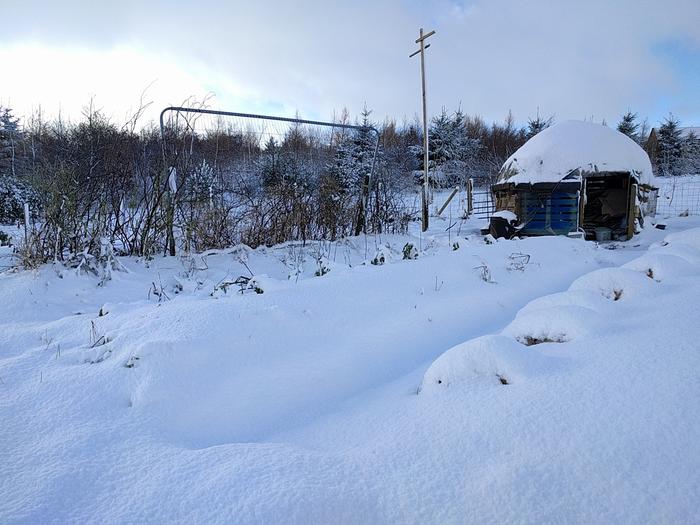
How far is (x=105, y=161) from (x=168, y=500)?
5.72 metres

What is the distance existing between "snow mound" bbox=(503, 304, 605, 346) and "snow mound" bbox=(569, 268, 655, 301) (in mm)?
714

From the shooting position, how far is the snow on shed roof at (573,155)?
862 cm

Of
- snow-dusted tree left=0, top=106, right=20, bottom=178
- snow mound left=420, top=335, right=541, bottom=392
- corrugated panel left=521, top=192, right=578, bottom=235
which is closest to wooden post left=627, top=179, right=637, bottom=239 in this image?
corrugated panel left=521, top=192, right=578, bottom=235

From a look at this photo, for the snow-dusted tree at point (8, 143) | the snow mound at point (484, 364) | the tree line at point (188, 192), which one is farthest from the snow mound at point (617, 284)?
the snow-dusted tree at point (8, 143)

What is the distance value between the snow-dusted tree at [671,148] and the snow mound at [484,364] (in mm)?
34906

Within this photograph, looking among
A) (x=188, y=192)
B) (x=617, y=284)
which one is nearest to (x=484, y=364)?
(x=617, y=284)

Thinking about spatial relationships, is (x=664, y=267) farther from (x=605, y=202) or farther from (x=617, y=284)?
(x=605, y=202)

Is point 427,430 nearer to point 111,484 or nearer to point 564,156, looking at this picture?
point 111,484

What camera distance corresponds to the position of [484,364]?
1751mm

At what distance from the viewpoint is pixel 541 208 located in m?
8.90

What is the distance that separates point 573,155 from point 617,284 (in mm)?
7064

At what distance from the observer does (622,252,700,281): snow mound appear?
3157 millimetres

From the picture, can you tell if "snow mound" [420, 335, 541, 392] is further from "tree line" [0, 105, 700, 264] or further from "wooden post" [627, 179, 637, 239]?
"wooden post" [627, 179, 637, 239]

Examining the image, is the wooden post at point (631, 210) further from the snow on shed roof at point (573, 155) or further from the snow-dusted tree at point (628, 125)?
the snow-dusted tree at point (628, 125)
